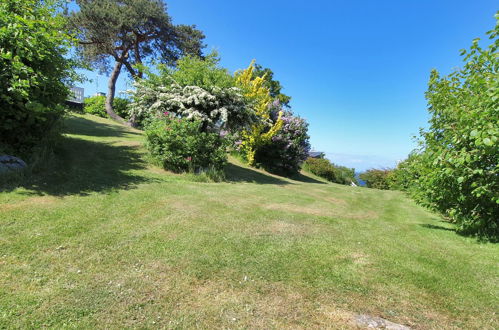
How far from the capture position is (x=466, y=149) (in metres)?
5.75

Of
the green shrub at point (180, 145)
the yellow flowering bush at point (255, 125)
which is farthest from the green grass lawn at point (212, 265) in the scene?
the yellow flowering bush at point (255, 125)

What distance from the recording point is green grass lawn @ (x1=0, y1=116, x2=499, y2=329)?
2.85 m

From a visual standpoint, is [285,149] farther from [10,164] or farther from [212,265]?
[212,265]

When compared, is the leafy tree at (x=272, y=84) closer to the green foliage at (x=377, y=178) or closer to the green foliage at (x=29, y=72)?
the green foliage at (x=377, y=178)

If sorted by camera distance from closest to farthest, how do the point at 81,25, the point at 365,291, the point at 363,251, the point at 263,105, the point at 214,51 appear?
the point at 365,291
the point at 363,251
the point at 214,51
the point at 263,105
the point at 81,25

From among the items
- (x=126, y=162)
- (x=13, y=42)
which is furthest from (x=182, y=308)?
(x=126, y=162)

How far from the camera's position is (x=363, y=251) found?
15.8 feet

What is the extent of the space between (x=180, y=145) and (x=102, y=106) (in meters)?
20.8

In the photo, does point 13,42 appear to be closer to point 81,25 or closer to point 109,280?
point 109,280

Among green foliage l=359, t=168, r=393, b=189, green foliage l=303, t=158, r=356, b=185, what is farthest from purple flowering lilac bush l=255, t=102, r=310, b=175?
green foliage l=359, t=168, r=393, b=189

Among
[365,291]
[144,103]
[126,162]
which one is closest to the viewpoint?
[365,291]

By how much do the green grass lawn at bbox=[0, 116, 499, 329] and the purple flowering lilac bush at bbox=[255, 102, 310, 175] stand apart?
40.0 ft

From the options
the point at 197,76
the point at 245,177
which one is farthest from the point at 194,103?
the point at 245,177

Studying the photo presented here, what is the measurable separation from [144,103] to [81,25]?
14910 mm
